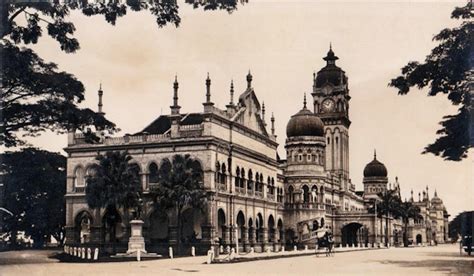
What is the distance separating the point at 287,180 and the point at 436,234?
312 ft

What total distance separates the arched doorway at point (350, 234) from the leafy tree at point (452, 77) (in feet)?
181

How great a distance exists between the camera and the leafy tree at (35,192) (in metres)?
45.2

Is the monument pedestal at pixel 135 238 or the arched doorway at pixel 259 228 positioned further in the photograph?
the arched doorway at pixel 259 228

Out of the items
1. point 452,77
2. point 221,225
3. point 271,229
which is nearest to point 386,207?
point 271,229

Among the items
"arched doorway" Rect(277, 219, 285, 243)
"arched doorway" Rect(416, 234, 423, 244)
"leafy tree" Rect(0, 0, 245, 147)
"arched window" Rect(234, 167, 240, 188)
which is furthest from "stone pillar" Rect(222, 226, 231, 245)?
"arched doorway" Rect(416, 234, 423, 244)

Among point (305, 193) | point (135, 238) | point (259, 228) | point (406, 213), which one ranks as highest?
point (305, 193)

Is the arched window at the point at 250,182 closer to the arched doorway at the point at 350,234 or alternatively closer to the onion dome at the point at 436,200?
the arched doorway at the point at 350,234

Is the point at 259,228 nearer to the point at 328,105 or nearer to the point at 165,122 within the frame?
the point at 165,122

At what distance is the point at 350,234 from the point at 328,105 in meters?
24.7

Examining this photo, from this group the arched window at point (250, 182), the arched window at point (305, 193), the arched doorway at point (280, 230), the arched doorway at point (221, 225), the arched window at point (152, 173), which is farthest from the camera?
the arched window at point (305, 193)

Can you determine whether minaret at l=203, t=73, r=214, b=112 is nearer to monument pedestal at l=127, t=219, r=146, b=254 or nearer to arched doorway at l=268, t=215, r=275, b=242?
monument pedestal at l=127, t=219, r=146, b=254

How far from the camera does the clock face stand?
114500 mm

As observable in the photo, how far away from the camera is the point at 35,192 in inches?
2334

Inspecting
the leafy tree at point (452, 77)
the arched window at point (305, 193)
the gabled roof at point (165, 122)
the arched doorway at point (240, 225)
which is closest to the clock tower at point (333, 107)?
the arched window at point (305, 193)
